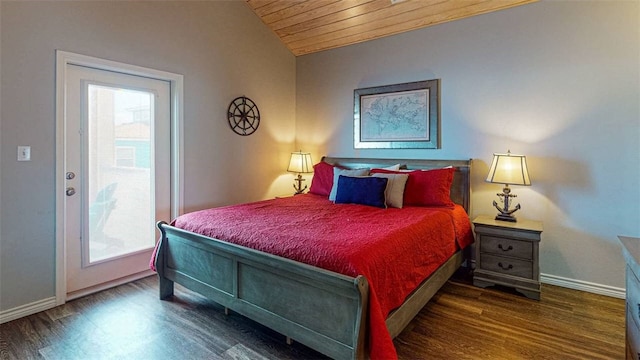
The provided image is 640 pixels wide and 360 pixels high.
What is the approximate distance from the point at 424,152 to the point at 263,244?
2.31 meters

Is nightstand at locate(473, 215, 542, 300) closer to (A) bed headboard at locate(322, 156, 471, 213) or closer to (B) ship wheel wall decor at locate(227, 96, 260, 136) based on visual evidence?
(A) bed headboard at locate(322, 156, 471, 213)

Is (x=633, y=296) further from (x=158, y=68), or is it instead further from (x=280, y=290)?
(x=158, y=68)

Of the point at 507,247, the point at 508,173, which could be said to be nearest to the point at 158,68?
the point at 508,173

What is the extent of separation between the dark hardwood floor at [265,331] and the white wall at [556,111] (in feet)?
2.04

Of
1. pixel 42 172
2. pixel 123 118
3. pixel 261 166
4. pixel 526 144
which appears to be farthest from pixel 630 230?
pixel 42 172

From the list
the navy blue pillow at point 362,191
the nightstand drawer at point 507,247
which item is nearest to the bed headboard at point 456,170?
the nightstand drawer at point 507,247

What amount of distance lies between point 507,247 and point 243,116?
308cm

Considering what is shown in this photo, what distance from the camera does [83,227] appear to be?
2756 mm

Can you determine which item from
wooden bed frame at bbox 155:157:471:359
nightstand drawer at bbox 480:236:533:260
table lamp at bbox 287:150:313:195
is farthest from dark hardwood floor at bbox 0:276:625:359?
table lamp at bbox 287:150:313:195

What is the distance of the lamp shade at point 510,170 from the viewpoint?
281 cm

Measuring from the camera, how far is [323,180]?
387 cm

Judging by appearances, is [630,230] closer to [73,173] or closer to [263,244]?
[263,244]

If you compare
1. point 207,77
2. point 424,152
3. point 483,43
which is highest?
point 483,43

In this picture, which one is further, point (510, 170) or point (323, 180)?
point (323, 180)
